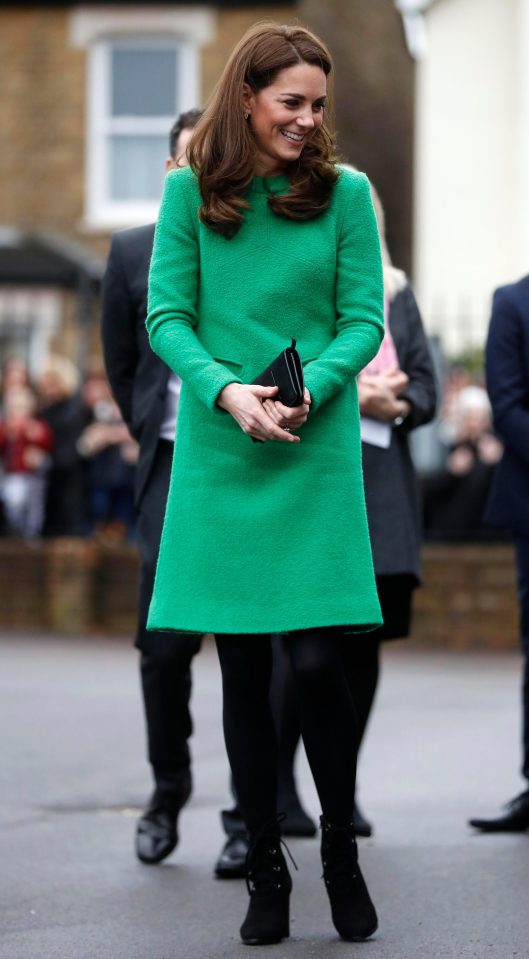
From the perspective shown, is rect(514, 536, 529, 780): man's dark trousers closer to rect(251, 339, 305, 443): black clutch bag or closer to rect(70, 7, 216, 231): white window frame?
rect(251, 339, 305, 443): black clutch bag

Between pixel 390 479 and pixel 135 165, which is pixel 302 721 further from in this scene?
pixel 135 165

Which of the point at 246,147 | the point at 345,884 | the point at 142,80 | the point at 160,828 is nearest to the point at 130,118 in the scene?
the point at 142,80

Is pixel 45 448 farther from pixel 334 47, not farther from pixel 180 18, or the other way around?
pixel 334 47

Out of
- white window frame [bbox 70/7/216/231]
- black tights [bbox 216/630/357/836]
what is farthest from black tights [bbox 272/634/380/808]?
white window frame [bbox 70/7/216/231]

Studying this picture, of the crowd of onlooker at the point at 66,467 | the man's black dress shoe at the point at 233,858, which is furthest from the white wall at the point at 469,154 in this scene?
the man's black dress shoe at the point at 233,858

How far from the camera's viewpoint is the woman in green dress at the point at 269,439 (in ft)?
13.2

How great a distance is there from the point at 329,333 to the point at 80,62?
16.0 metres

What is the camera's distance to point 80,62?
63.9 feet

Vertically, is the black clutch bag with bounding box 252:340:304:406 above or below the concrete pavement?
above

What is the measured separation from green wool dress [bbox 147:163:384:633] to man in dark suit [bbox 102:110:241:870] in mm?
1016

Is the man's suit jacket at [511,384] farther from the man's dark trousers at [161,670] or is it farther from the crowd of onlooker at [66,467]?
the crowd of onlooker at [66,467]

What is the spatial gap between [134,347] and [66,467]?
27.6 feet

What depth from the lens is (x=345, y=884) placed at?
159 inches

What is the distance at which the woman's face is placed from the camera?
13.3 feet
